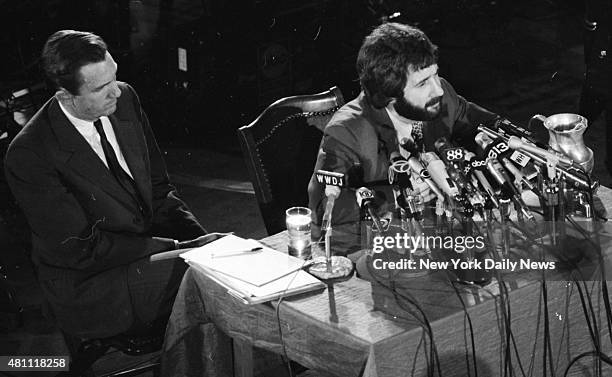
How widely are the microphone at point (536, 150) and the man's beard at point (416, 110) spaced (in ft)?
1.69

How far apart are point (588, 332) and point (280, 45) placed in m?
4.10

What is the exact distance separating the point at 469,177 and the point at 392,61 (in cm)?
74

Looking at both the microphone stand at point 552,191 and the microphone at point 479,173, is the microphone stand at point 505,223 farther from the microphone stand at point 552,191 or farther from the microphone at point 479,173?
the microphone stand at point 552,191

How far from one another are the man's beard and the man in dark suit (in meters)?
0.84

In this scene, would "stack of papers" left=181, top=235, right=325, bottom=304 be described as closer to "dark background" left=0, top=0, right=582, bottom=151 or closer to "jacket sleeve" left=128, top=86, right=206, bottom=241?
"jacket sleeve" left=128, top=86, right=206, bottom=241

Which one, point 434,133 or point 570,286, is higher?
point 434,133

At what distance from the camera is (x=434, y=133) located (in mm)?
3885

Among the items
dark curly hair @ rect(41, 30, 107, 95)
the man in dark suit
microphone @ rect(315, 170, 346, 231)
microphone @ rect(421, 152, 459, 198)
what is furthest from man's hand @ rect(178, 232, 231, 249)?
microphone @ rect(421, 152, 459, 198)

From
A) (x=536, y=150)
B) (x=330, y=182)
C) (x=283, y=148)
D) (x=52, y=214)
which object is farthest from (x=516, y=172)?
(x=52, y=214)

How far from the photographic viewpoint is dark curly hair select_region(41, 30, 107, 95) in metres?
3.60

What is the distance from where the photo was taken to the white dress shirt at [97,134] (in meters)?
3.71

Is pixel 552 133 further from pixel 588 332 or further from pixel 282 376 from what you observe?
pixel 282 376

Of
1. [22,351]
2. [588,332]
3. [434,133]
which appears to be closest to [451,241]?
[588,332]

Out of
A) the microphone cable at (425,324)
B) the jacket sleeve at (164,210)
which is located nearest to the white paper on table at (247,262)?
the microphone cable at (425,324)
